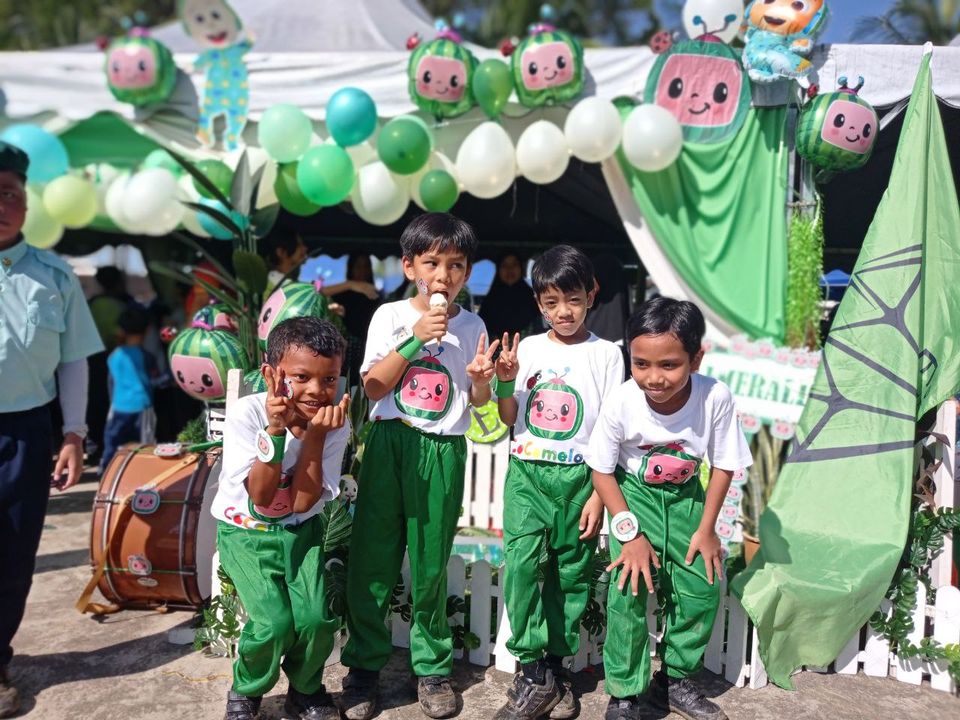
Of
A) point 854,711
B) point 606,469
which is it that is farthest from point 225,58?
point 854,711

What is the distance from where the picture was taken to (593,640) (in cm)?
274

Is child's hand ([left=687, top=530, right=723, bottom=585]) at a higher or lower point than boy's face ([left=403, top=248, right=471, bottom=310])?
lower

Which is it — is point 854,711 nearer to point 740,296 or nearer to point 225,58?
point 740,296

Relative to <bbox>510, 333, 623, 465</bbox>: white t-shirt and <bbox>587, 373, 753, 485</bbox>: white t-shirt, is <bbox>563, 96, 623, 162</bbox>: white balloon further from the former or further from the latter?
<bbox>587, 373, 753, 485</bbox>: white t-shirt

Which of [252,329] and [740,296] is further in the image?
[740,296]

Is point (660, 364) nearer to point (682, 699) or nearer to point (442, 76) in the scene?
point (682, 699)

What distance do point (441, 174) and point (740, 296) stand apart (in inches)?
88.7

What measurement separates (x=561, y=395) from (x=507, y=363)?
0.82 ft

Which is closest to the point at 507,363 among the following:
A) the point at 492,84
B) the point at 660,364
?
the point at 660,364

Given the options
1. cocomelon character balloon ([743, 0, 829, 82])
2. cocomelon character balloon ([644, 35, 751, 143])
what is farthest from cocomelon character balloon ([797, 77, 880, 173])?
cocomelon character balloon ([644, 35, 751, 143])

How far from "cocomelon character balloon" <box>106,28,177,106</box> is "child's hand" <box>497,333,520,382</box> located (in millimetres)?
4584

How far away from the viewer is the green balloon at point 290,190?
5262 mm

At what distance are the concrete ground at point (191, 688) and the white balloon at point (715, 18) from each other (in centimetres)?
392

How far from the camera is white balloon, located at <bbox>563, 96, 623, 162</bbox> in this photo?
4867mm
